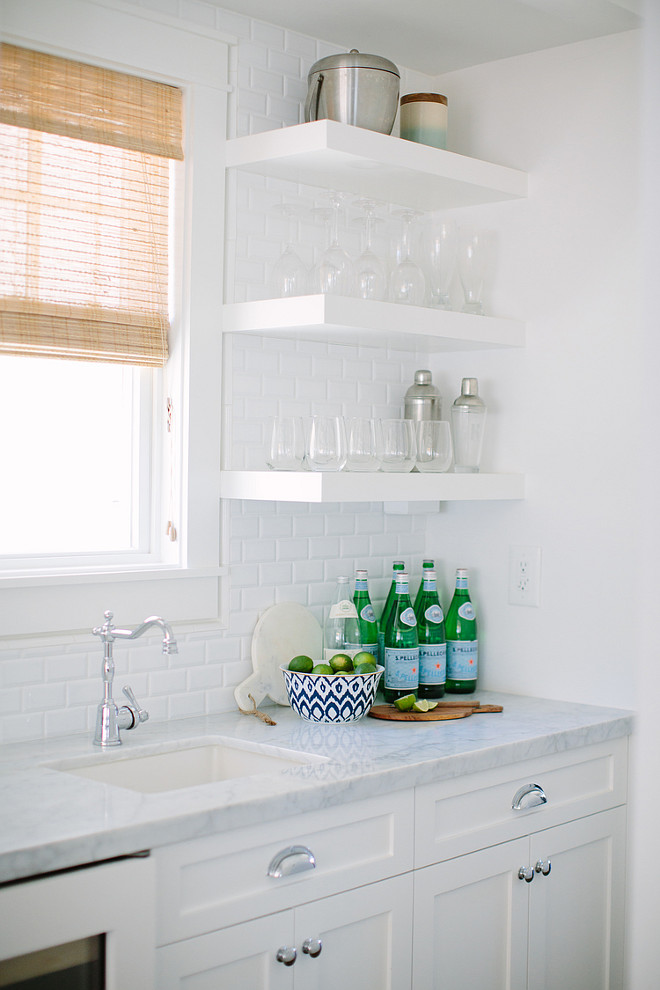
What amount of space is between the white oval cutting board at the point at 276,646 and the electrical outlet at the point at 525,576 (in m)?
0.58

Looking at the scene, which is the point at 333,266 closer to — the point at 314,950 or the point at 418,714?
the point at 418,714

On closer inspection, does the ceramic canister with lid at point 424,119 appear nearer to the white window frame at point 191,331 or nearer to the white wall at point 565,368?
the white wall at point 565,368

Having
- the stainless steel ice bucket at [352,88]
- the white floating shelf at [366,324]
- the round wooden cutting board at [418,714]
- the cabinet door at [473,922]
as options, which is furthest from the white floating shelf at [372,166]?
the cabinet door at [473,922]

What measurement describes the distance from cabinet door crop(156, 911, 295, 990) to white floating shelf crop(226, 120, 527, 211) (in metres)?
1.69

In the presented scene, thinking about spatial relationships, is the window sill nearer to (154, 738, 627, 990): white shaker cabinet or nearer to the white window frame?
the white window frame

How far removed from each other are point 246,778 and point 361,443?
931 millimetres

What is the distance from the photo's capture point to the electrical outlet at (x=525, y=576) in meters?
2.86

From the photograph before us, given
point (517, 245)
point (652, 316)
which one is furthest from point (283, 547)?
point (652, 316)

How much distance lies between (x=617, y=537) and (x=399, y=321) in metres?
0.80

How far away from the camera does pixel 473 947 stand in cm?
228

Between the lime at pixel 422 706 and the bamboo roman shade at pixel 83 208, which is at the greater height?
the bamboo roman shade at pixel 83 208

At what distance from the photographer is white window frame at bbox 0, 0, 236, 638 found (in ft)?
7.89

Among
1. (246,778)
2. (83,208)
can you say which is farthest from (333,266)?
(246,778)

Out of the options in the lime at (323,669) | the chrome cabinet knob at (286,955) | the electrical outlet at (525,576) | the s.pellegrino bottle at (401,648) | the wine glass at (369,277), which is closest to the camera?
the chrome cabinet knob at (286,955)
